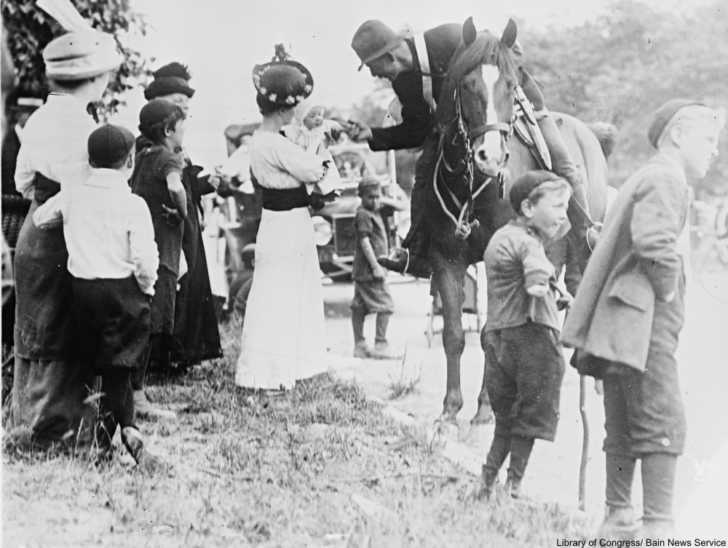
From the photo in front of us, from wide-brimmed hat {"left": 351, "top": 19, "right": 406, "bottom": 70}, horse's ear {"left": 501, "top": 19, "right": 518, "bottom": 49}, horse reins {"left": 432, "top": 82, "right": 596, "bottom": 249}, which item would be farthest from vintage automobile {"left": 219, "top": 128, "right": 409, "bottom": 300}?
horse's ear {"left": 501, "top": 19, "right": 518, "bottom": 49}

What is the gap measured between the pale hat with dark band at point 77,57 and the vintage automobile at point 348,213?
208cm

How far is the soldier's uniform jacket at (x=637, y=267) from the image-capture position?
397 centimetres

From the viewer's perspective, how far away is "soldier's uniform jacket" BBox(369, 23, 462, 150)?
519 cm

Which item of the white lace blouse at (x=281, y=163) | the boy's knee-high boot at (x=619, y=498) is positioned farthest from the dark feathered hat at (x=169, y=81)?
Result: the boy's knee-high boot at (x=619, y=498)

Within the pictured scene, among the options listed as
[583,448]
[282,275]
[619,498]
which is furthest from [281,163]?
[619,498]

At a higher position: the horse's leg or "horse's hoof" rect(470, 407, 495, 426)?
the horse's leg

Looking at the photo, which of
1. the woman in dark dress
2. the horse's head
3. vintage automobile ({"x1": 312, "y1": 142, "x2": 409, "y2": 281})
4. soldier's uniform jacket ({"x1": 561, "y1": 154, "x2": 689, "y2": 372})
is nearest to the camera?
soldier's uniform jacket ({"x1": 561, "y1": 154, "x2": 689, "y2": 372})

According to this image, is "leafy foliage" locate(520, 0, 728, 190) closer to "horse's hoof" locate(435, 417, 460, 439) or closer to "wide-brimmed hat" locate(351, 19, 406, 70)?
"wide-brimmed hat" locate(351, 19, 406, 70)

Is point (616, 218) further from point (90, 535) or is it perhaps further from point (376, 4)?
point (90, 535)

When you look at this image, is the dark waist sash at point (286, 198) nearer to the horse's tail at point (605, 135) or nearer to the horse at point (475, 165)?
the horse at point (475, 165)

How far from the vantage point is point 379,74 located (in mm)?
5418

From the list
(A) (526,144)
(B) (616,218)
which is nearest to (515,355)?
(B) (616,218)

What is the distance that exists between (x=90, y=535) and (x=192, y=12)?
8.50ft

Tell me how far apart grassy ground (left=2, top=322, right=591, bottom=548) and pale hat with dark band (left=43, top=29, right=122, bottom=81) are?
1.84 meters
